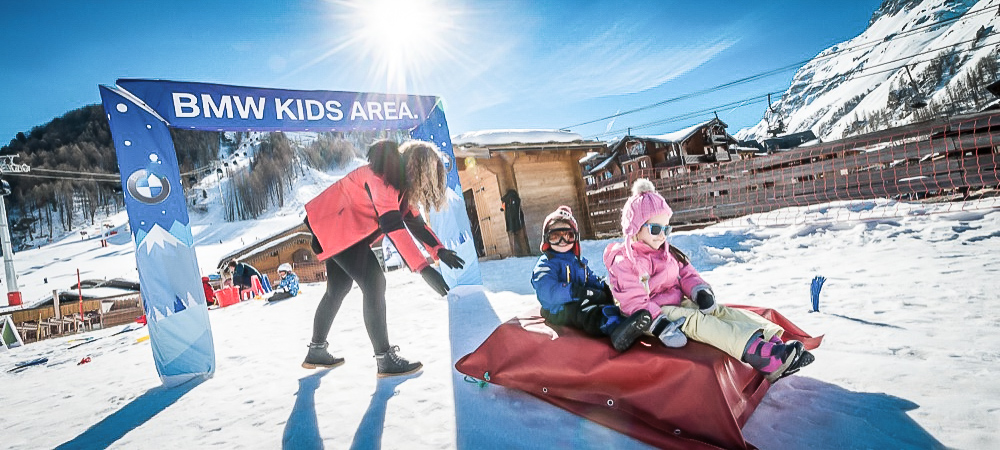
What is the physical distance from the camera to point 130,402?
305 centimetres

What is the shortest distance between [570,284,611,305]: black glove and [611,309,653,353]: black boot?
1.38 ft

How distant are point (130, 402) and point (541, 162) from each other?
9147 millimetres

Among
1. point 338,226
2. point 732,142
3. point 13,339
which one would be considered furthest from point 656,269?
point 732,142

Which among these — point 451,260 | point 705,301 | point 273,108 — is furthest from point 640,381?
point 273,108

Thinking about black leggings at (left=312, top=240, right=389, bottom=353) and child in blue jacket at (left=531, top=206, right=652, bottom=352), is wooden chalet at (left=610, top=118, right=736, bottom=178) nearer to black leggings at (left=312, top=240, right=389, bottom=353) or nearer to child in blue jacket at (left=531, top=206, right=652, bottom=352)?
child in blue jacket at (left=531, top=206, right=652, bottom=352)

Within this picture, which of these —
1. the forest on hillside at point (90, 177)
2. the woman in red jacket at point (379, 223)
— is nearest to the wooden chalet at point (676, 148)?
the woman in red jacket at point (379, 223)

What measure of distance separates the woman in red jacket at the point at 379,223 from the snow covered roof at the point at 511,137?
21.7 feet

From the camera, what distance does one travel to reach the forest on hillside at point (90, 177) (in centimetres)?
5397

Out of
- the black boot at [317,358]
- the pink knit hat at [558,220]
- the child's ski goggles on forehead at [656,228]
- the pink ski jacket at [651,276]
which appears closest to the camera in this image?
the pink ski jacket at [651,276]

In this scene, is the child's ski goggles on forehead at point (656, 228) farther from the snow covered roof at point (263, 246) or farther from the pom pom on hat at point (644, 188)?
the snow covered roof at point (263, 246)

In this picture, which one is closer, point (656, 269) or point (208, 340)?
point (656, 269)

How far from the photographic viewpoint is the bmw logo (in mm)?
3365

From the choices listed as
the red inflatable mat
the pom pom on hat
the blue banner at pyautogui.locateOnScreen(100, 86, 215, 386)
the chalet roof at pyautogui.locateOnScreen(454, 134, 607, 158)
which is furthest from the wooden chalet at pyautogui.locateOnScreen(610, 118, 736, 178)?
the red inflatable mat

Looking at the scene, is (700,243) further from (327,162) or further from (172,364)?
(327,162)
